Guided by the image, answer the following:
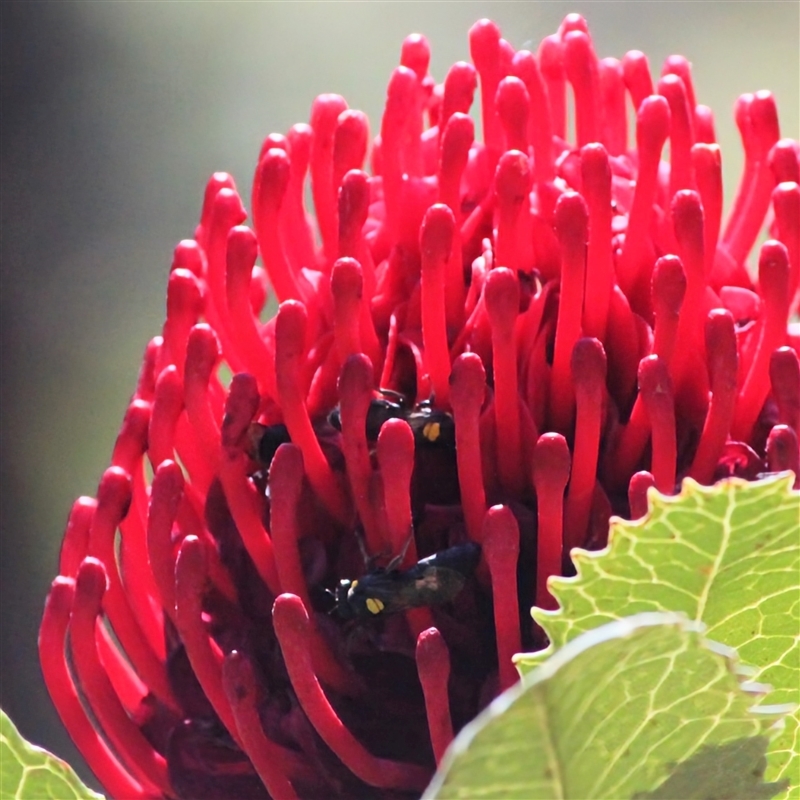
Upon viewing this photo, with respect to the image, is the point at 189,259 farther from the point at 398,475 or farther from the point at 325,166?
the point at 398,475

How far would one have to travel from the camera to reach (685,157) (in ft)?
1.79

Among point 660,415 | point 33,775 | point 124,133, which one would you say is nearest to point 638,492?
point 660,415

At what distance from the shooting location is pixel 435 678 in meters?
0.45

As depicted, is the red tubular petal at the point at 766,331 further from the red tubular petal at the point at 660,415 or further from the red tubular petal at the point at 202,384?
the red tubular petal at the point at 202,384

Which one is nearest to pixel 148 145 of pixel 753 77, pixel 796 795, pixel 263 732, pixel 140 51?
pixel 140 51

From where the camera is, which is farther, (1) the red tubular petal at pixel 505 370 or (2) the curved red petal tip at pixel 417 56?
(2) the curved red petal tip at pixel 417 56

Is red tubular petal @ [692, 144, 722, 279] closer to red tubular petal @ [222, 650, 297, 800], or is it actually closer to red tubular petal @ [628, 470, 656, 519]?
red tubular petal @ [628, 470, 656, 519]

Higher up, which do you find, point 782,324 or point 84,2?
point 84,2

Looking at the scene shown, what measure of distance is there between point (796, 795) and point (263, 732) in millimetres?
223

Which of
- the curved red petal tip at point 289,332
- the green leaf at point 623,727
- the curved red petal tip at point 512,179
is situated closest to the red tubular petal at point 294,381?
the curved red petal tip at point 289,332

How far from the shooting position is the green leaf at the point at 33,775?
35 centimetres

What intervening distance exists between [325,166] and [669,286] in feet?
0.71

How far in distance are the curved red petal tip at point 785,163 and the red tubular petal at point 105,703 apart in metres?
0.38

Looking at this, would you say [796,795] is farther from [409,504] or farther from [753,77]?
[753,77]
